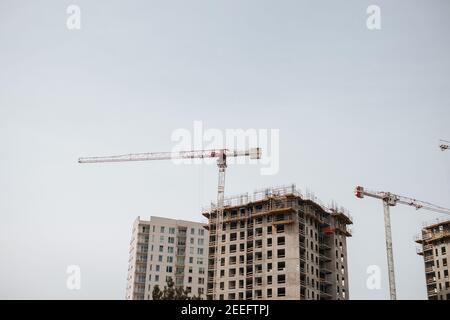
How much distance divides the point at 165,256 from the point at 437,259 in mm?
69331

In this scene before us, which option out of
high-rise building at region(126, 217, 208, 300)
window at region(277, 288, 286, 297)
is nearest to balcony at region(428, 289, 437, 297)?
window at region(277, 288, 286, 297)

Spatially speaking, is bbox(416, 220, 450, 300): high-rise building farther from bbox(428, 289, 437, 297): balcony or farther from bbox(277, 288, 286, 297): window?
bbox(277, 288, 286, 297): window

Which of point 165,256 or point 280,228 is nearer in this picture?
point 280,228

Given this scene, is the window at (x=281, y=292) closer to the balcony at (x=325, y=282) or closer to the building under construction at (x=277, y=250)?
the building under construction at (x=277, y=250)

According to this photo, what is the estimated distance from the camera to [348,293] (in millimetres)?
115688

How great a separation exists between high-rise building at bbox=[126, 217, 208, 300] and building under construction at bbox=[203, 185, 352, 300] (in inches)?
910

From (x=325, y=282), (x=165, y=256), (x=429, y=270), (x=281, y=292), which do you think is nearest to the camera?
(x=281, y=292)

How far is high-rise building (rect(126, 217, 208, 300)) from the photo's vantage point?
133875mm

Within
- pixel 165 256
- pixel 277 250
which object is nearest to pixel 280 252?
pixel 277 250

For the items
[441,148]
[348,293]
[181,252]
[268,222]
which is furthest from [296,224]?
[441,148]

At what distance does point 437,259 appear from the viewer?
13275 cm

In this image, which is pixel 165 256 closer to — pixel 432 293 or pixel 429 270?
pixel 432 293
